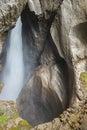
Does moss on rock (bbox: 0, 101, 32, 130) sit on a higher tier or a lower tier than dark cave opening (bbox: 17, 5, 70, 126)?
higher

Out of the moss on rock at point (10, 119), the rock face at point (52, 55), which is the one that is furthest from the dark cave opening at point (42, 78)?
the moss on rock at point (10, 119)

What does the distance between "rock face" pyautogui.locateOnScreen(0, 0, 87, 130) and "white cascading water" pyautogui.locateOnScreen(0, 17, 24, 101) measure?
0.91 m

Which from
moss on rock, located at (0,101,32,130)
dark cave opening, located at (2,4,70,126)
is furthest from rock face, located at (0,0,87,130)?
moss on rock, located at (0,101,32,130)

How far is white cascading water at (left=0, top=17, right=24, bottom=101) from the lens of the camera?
69.9ft

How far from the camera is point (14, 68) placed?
2231cm

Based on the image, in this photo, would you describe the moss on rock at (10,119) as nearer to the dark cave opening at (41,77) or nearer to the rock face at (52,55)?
the rock face at (52,55)

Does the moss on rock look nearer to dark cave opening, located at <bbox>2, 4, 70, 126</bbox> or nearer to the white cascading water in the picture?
dark cave opening, located at <bbox>2, 4, 70, 126</bbox>

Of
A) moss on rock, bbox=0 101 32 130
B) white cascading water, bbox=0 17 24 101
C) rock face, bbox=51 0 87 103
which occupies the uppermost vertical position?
rock face, bbox=51 0 87 103

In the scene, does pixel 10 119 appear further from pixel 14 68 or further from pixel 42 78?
pixel 14 68

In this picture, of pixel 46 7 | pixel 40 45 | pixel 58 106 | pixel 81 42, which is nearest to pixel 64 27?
pixel 81 42

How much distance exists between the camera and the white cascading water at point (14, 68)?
21.3m

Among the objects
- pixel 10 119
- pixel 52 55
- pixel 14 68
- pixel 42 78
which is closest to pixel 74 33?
pixel 52 55

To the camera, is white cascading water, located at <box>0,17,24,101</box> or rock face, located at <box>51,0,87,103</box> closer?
rock face, located at <box>51,0,87,103</box>

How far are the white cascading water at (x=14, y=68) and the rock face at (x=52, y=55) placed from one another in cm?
91
